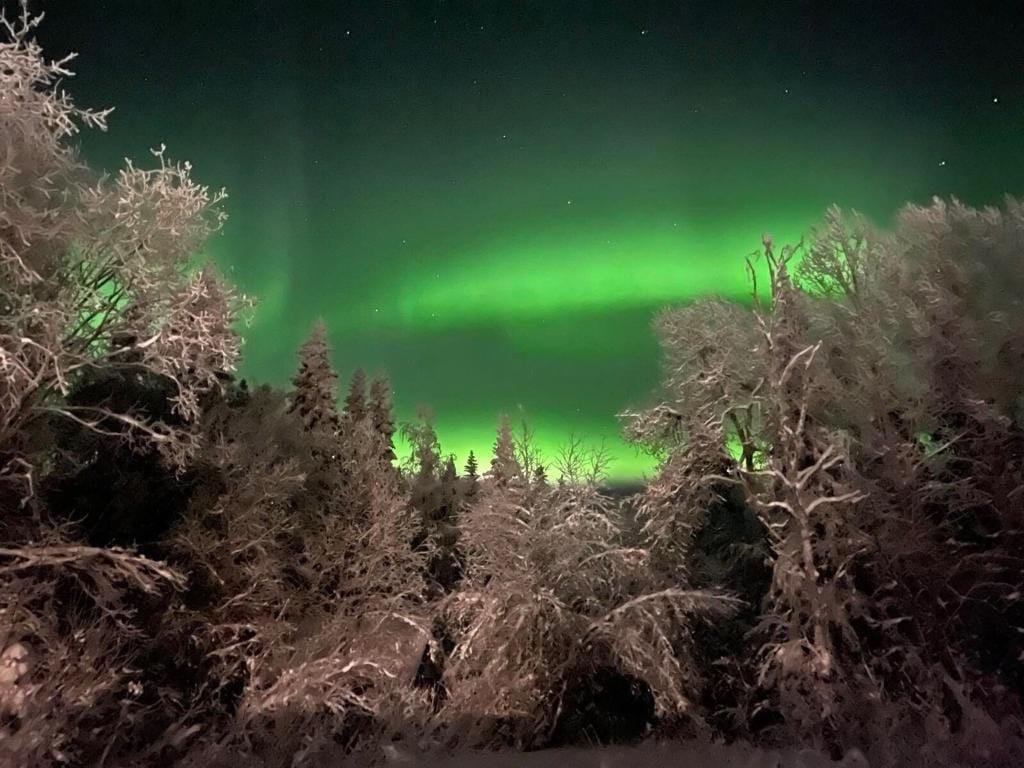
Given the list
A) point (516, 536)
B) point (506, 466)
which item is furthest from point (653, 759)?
point (506, 466)

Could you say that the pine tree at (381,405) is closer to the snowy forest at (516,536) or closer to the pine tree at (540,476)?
the snowy forest at (516,536)

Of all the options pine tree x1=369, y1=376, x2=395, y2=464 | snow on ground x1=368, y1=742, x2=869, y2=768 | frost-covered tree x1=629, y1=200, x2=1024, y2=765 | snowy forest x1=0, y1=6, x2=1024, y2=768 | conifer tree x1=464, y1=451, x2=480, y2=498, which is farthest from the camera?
pine tree x1=369, y1=376, x2=395, y2=464

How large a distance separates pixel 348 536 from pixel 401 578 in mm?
1541

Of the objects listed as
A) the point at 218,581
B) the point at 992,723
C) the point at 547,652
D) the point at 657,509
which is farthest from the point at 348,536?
the point at 992,723

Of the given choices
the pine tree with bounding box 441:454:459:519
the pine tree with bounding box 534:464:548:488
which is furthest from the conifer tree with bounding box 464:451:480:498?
the pine tree with bounding box 534:464:548:488

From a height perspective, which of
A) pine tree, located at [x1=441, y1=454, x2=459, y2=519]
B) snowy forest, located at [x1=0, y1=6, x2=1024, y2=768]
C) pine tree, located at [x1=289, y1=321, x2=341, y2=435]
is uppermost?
pine tree, located at [x1=289, y1=321, x2=341, y2=435]

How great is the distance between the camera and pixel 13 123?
30.0ft

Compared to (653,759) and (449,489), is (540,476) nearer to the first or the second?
(653,759)

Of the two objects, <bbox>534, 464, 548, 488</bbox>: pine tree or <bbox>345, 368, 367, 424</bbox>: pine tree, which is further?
<bbox>345, 368, 367, 424</bbox>: pine tree

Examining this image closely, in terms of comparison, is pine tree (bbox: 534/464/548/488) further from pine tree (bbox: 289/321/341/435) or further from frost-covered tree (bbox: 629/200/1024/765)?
pine tree (bbox: 289/321/341/435)

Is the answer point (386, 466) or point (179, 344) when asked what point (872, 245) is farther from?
point (179, 344)

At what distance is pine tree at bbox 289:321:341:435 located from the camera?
24.3 metres

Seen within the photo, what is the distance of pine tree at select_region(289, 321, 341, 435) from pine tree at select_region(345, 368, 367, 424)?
243 centimetres

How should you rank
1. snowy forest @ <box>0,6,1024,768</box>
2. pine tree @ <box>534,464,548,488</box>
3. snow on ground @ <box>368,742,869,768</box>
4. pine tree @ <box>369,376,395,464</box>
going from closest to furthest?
1. snow on ground @ <box>368,742,869,768</box>
2. snowy forest @ <box>0,6,1024,768</box>
3. pine tree @ <box>534,464,548,488</box>
4. pine tree @ <box>369,376,395,464</box>
